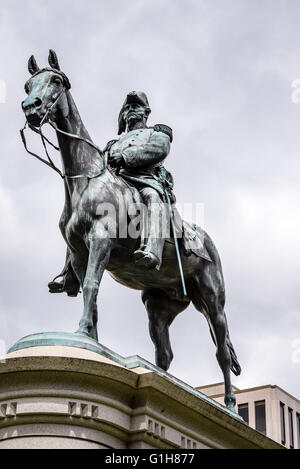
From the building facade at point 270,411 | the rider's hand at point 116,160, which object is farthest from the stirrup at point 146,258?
the building facade at point 270,411

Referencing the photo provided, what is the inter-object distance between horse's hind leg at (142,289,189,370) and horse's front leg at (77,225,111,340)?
2235mm

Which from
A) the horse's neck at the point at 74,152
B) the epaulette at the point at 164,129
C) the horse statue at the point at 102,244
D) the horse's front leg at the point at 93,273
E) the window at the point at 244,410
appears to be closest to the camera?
the horse's front leg at the point at 93,273

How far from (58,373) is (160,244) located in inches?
114

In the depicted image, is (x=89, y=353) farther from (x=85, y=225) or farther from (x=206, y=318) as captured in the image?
(x=206, y=318)

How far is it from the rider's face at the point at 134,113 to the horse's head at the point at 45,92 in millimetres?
1873

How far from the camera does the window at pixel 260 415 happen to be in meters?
57.8

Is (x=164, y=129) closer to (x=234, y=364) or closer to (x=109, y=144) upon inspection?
(x=109, y=144)

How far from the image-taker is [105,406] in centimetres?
1162

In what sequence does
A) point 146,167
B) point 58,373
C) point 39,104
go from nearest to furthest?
point 58,373
point 39,104
point 146,167

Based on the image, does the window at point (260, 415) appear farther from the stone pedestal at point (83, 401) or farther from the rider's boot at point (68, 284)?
the stone pedestal at point (83, 401)

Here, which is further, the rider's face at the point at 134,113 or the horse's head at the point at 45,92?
the rider's face at the point at 134,113

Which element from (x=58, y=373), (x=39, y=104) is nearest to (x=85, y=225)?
(x=39, y=104)

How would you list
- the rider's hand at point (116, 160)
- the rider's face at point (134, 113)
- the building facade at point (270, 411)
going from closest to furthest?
the rider's hand at point (116, 160)
the rider's face at point (134, 113)
the building facade at point (270, 411)

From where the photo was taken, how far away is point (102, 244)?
12992 millimetres
